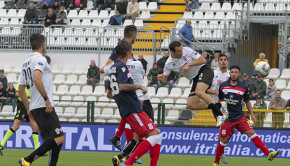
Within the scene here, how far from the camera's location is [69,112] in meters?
18.4

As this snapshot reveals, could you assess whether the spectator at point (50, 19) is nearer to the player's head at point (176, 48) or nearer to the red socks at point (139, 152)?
the player's head at point (176, 48)

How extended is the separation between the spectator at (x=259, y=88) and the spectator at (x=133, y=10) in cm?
699

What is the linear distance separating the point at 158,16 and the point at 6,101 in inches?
412

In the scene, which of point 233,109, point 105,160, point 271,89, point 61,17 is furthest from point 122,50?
point 61,17

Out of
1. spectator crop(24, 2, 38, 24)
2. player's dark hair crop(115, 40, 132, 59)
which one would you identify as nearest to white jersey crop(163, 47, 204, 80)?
player's dark hair crop(115, 40, 132, 59)

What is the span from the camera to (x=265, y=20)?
25.6 m

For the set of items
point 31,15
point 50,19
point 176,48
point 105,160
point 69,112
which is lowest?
point 105,160

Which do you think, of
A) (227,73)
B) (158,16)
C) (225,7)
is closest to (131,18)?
(158,16)

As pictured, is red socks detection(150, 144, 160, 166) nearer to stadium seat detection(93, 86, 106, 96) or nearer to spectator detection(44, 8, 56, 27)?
stadium seat detection(93, 86, 106, 96)

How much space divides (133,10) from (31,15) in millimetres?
4152

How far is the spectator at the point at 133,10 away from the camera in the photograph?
86.5ft

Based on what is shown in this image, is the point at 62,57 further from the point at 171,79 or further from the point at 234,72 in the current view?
the point at 234,72

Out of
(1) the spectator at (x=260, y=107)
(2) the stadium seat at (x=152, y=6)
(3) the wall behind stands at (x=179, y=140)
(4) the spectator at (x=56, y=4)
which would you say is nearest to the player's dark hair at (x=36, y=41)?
(3) the wall behind stands at (x=179, y=140)

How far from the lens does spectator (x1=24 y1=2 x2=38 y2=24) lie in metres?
27.2
